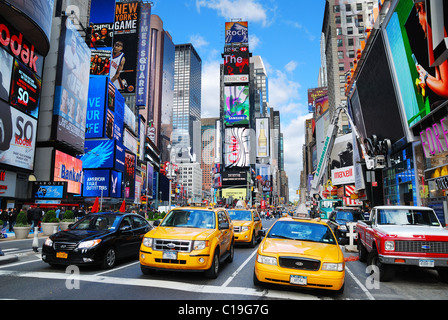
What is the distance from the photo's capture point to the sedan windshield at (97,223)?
9453 millimetres

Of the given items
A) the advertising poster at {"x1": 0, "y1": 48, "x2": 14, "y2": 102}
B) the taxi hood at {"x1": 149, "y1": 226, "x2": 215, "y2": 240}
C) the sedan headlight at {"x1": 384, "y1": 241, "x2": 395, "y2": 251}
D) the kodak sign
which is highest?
the kodak sign

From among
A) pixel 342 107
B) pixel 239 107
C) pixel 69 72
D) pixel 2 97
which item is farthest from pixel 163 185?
pixel 342 107

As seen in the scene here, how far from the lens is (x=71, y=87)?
41.5 meters

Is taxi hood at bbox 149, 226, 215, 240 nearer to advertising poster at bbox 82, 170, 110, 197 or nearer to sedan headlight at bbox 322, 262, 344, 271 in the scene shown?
sedan headlight at bbox 322, 262, 344, 271

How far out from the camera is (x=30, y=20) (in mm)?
29859

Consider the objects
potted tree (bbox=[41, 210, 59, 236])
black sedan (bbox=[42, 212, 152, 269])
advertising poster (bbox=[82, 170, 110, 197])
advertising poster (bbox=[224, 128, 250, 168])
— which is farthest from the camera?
advertising poster (bbox=[224, 128, 250, 168])

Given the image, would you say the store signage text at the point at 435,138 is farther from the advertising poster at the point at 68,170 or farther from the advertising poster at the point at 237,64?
the advertising poster at the point at 237,64

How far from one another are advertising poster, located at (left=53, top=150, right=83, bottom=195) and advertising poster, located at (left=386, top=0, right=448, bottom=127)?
3716 centimetres

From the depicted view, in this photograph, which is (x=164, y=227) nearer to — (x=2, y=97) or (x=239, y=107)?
(x=2, y=97)

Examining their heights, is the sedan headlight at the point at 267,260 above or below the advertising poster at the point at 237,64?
below

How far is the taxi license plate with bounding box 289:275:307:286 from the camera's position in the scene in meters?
6.14

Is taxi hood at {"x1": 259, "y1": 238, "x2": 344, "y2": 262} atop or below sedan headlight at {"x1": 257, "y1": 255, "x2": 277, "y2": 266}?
atop

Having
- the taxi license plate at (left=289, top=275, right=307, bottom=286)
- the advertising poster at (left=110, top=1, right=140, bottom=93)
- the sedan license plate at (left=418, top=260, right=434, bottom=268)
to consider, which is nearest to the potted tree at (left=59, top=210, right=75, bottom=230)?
the taxi license plate at (left=289, top=275, right=307, bottom=286)

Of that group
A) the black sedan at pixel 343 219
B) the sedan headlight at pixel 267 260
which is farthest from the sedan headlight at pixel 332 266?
the black sedan at pixel 343 219
